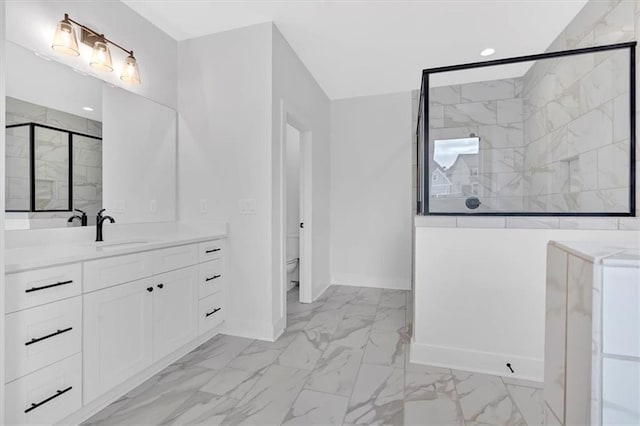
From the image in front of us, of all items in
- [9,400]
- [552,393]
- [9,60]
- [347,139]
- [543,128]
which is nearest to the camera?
[552,393]

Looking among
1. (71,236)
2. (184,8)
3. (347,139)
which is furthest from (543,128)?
(71,236)

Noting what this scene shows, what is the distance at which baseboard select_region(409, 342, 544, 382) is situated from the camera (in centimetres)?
177

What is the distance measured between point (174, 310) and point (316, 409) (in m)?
1.14

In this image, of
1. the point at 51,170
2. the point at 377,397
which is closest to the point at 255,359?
the point at 377,397

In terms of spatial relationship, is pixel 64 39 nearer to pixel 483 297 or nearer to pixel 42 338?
pixel 42 338

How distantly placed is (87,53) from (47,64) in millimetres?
268

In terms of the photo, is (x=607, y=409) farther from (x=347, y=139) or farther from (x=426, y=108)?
(x=347, y=139)

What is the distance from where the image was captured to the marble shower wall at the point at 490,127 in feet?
9.91

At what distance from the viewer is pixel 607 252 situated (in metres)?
0.45

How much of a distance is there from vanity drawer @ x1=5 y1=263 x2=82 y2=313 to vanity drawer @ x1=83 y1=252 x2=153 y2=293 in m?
0.05

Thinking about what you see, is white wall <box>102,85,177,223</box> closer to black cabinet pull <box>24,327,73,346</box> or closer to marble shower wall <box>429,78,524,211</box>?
black cabinet pull <box>24,327,73,346</box>

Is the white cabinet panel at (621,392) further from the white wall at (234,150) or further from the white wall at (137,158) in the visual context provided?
the white wall at (137,158)

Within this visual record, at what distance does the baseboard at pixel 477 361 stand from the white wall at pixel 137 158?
2306mm

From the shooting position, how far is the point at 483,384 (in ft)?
5.62
